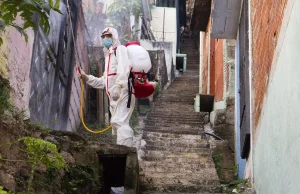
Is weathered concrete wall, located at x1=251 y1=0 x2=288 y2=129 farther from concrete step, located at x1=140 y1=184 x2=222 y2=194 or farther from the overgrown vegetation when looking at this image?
the overgrown vegetation

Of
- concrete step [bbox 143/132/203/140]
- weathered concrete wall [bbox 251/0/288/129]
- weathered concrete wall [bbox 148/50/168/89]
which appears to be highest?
weathered concrete wall [bbox 251/0/288/129]

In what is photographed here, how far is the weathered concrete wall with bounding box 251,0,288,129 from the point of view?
3.47 metres

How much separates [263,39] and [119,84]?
7.32ft

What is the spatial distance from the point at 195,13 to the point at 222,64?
279 cm

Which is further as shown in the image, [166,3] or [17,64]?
[166,3]

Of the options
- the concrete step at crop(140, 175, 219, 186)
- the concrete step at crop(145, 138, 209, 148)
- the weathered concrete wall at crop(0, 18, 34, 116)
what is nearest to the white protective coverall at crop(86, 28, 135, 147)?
the concrete step at crop(140, 175, 219, 186)

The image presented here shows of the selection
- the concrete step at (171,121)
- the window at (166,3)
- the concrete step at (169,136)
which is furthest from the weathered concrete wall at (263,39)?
the window at (166,3)

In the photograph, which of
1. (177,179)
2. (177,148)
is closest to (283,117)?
(177,179)

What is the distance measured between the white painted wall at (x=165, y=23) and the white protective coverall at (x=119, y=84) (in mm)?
14239

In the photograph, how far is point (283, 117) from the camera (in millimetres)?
2979

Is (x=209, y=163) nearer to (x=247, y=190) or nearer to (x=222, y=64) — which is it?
(x=247, y=190)

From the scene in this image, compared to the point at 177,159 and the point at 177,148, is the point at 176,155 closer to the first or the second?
the point at 177,159

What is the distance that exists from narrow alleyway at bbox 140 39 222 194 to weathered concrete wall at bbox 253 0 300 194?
1336 millimetres

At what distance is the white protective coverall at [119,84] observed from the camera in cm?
571
